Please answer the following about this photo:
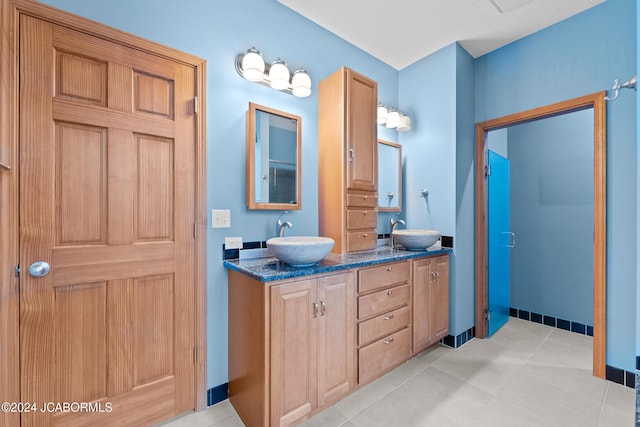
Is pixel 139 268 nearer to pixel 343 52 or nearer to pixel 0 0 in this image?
pixel 0 0

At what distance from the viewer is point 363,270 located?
176 cm

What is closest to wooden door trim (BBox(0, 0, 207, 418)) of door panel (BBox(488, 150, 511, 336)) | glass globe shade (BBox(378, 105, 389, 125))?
glass globe shade (BBox(378, 105, 389, 125))

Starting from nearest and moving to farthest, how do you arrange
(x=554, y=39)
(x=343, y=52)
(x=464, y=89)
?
1. (x=554, y=39)
2. (x=343, y=52)
3. (x=464, y=89)

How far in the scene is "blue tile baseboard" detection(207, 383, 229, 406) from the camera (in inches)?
65.3

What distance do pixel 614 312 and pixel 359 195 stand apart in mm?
1977

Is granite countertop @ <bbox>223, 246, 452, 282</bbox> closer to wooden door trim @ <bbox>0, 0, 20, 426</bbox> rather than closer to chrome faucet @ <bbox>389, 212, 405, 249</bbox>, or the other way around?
chrome faucet @ <bbox>389, 212, 405, 249</bbox>

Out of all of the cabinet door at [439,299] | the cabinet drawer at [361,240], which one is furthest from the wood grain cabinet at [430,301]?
the cabinet drawer at [361,240]

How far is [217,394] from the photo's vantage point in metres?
1.68

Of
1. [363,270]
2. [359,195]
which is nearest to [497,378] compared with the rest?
[363,270]

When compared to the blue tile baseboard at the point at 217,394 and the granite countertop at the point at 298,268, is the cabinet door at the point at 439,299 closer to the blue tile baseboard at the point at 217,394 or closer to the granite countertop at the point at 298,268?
the granite countertop at the point at 298,268

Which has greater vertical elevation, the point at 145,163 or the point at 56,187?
the point at 145,163

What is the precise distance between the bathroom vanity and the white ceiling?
1.87 metres

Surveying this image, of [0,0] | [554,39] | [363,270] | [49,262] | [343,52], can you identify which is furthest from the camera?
[343,52]

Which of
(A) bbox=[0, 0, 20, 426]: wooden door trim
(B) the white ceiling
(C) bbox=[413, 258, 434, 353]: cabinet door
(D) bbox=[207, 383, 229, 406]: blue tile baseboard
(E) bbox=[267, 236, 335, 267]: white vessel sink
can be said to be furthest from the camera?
(C) bbox=[413, 258, 434, 353]: cabinet door
